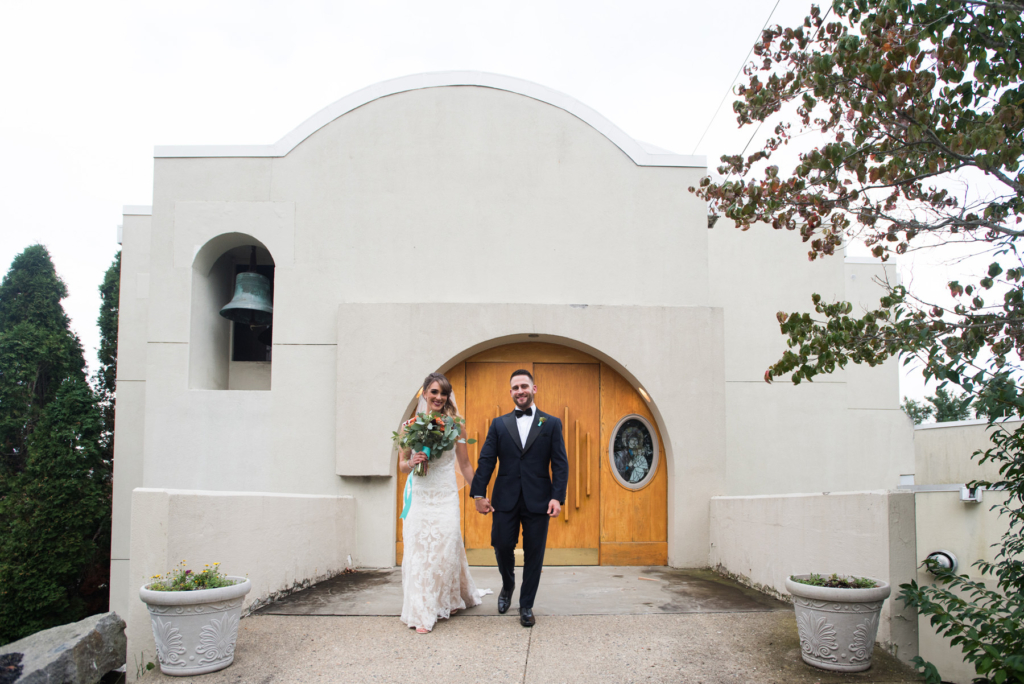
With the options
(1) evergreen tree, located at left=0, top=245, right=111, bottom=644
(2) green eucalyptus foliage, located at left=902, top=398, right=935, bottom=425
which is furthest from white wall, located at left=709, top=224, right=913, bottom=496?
(2) green eucalyptus foliage, located at left=902, top=398, right=935, bottom=425

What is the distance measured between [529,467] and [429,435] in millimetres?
793

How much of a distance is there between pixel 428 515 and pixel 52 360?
13.6 metres

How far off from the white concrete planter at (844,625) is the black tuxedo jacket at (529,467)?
1.86 m

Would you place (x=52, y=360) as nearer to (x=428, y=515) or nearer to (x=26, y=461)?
(x=26, y=461)

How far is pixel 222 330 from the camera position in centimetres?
929

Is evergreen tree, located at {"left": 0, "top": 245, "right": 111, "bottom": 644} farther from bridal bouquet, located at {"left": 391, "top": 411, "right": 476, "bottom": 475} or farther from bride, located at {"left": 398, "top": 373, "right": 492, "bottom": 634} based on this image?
bridal bouquet, located at {"left": 391, "top": 411, "right": 476, "bottom": 475}

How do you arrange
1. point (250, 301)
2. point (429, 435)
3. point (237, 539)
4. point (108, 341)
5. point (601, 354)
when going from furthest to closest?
1. point (108, 341)
2. point (250, 301)
3. point (601, 354)
4. point (237, 539)
5. point (429, 435)

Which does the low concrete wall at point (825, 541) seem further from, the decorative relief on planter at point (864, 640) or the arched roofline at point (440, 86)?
the arched roofline at point (440, 86)

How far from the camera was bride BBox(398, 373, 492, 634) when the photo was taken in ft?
17.7

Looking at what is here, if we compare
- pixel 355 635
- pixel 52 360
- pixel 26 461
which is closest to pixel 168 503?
pixel 355 635

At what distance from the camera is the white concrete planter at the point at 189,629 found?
4523 millimetres

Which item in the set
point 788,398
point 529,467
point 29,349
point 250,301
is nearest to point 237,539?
point 529,467

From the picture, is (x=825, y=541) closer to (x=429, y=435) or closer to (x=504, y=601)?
(x=504, y=601)

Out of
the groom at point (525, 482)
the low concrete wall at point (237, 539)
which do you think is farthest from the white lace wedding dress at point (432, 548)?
the low concrete wall at point (237, 539)
